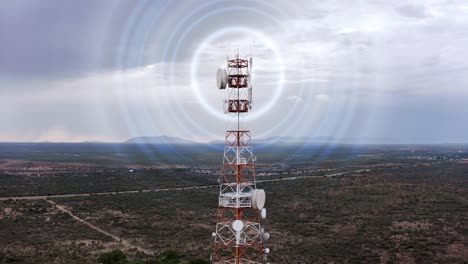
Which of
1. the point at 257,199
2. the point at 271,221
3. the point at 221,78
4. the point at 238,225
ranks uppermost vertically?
the point at 221,78

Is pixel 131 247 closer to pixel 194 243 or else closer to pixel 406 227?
pixel 194 243

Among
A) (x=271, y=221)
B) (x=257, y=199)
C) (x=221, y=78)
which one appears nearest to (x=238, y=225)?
(x=257, y=199)

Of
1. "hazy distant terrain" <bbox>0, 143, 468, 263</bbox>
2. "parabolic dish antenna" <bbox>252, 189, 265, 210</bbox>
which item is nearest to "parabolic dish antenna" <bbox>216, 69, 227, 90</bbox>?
"parabolic dish antenna" <bbox>252, 189, 265, 210</bbox>

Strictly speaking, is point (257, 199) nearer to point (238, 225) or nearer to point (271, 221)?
point (238, 225)

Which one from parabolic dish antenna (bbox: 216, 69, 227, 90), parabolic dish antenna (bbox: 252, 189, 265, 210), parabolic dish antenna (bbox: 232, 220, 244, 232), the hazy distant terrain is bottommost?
the hazy distant terrain

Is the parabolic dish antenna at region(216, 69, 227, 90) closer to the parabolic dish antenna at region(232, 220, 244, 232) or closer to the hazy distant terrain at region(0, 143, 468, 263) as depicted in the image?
the parabolic dish antenna at region(232, 220, 244, 232)

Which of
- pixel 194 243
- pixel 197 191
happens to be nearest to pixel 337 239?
pixel 194 243

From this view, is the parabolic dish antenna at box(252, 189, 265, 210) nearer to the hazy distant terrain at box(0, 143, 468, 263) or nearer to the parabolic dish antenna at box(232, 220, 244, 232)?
the parabolic dish antenna at box(232, 220, 244, 232)

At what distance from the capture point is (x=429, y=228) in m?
42.6

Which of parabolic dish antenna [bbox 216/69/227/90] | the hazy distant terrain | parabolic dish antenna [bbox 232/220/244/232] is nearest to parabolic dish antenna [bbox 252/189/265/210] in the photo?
parabolic dish antenna [bbox 232/220/244/232]

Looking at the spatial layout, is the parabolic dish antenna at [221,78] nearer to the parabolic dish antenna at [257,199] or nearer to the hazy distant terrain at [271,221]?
the parabolic dish antenna at [257,199]

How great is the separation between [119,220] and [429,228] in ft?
103

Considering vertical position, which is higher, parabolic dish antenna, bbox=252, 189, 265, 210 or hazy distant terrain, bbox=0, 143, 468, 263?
parabolic dish antenna, bbox=252, 189, 265, 210

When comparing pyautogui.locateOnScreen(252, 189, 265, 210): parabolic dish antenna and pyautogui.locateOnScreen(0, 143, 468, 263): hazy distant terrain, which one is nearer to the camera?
pyautogui.locateOnScreen(252, 189, 265, 210): parabolic dish antenna
